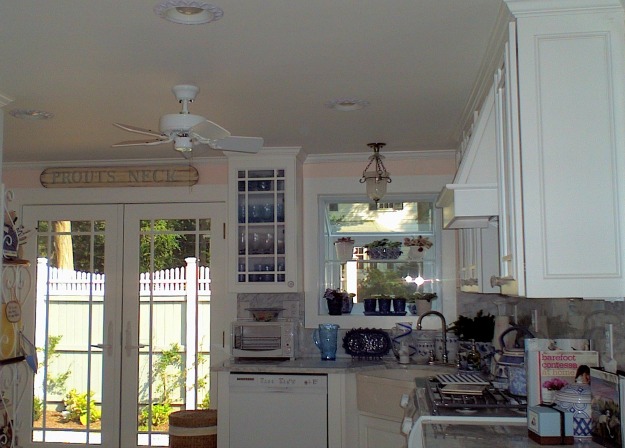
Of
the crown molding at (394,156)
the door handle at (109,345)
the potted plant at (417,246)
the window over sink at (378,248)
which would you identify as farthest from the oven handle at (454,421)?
the door handle at (109,345)

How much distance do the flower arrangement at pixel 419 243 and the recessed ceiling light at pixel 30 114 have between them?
280 centimetres

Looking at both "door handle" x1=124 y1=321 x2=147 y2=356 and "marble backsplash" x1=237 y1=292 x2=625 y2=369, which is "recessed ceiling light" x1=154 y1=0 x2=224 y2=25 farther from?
"door handle" x1=124 y1=321 x2=147 y2=356

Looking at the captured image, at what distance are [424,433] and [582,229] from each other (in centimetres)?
99

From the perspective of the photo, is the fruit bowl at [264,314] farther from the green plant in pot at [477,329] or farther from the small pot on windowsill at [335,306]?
the green plant in pot at [477,329]

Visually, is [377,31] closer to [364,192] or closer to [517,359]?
[517,359]

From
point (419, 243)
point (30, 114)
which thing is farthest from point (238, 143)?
point (419, 243)

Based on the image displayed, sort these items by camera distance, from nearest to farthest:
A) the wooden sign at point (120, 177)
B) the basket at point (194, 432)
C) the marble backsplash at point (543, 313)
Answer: the marble backsplash at point (543, 313) < the basket at point (194, 432) < the wooden sign at point (120, 177)

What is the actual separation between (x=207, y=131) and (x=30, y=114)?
1436 millimetres

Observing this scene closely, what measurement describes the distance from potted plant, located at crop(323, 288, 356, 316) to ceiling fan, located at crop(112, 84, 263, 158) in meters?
2.11

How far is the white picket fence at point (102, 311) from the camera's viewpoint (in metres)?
5.40

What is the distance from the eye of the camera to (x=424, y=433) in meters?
2.62

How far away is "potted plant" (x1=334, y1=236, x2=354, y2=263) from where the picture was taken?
211 inches

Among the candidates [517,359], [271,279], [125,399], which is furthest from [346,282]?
[517,359]

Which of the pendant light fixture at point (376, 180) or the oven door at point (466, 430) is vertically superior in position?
the pendant light fixture at point (376, 180)
